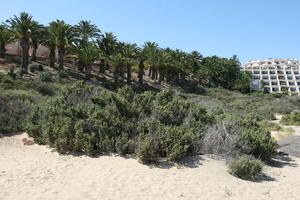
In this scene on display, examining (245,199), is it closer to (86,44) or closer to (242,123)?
(242,123)

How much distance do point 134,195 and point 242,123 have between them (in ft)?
20.9

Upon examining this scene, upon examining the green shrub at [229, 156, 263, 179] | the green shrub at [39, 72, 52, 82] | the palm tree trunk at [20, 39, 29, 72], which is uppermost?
the palm tree trunk at [20, 39, 29, 72]

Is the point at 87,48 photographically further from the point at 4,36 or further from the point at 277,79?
the point at 277,79

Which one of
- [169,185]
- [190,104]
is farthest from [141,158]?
[190,104]

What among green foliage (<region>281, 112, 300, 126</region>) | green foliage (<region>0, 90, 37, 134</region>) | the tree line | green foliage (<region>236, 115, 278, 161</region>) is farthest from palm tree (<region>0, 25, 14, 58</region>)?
green foliage (<region>236, 115, 278, 161</region>)

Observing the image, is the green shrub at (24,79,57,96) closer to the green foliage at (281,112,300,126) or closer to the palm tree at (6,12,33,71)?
the palm tree at (6,12,33,71)

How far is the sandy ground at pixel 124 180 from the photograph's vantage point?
5.37 meters

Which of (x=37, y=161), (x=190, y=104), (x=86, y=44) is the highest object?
(x=86, y=44)

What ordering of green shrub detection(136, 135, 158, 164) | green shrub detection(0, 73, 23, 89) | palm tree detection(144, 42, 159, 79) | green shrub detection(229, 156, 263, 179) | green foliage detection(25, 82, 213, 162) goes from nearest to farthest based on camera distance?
green shrub detection(229, 156, 263, 179) → green shrub detection(136, 135, 158, 164) → green foliage detection(25, 82, 213, 162) → green shrub detection(0, 73, 23, 89) → palm tree detection(144, 42, 159, 79)

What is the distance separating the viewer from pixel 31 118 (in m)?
9.98

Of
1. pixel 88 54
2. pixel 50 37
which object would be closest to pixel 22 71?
pixel 50 37

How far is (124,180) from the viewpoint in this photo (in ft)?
19.8

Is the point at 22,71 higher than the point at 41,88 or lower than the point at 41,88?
higher

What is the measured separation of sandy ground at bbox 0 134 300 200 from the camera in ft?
17.6
